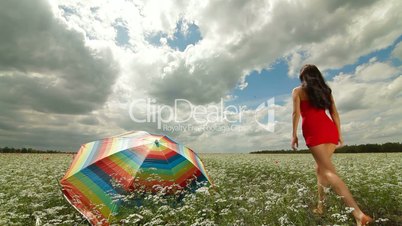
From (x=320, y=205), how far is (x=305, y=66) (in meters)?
2.89

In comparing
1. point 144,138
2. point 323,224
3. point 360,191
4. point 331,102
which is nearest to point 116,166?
point 144,138

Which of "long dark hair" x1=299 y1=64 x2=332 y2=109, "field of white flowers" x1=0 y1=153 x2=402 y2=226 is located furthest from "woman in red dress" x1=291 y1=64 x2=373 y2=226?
"field of white flowers" x1=0 y1=153 x2=402 y2=226

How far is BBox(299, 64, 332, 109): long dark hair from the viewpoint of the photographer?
6.67 m

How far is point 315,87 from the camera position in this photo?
6742 mm

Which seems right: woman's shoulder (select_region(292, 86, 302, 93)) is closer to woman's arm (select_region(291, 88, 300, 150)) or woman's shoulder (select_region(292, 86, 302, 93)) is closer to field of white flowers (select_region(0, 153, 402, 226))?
woman's arm (select_region(291, 88, 300, 150))

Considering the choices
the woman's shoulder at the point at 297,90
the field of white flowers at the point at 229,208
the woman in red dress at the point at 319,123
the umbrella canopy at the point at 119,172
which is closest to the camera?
the field of white flowers at the point at 229,208

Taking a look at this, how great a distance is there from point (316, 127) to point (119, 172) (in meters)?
4.09

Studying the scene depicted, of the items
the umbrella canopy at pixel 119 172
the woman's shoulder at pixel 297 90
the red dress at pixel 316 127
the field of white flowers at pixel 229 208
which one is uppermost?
Answer: the woman's shoulder at pixel 297 90

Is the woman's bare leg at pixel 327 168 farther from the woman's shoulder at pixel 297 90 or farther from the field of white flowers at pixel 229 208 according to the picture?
the woman's shoulder at pixel 297 90

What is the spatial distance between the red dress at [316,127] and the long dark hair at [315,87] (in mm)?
138

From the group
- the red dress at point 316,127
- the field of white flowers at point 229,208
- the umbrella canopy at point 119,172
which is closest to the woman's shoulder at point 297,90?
the red dress at point 316,127

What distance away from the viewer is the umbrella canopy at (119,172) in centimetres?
644

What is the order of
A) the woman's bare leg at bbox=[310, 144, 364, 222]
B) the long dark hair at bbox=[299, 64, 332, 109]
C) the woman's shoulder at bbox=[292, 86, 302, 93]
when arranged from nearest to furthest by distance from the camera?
the woman's bare leg at bbox=[310, 144, 364, 222] < the long dark hair at bbox=[299, 64, 332, 109] < the woman's shoulder at bbox=[292, 86, 302, 93]

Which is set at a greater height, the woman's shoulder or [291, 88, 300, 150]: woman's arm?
the woman's shoulder
